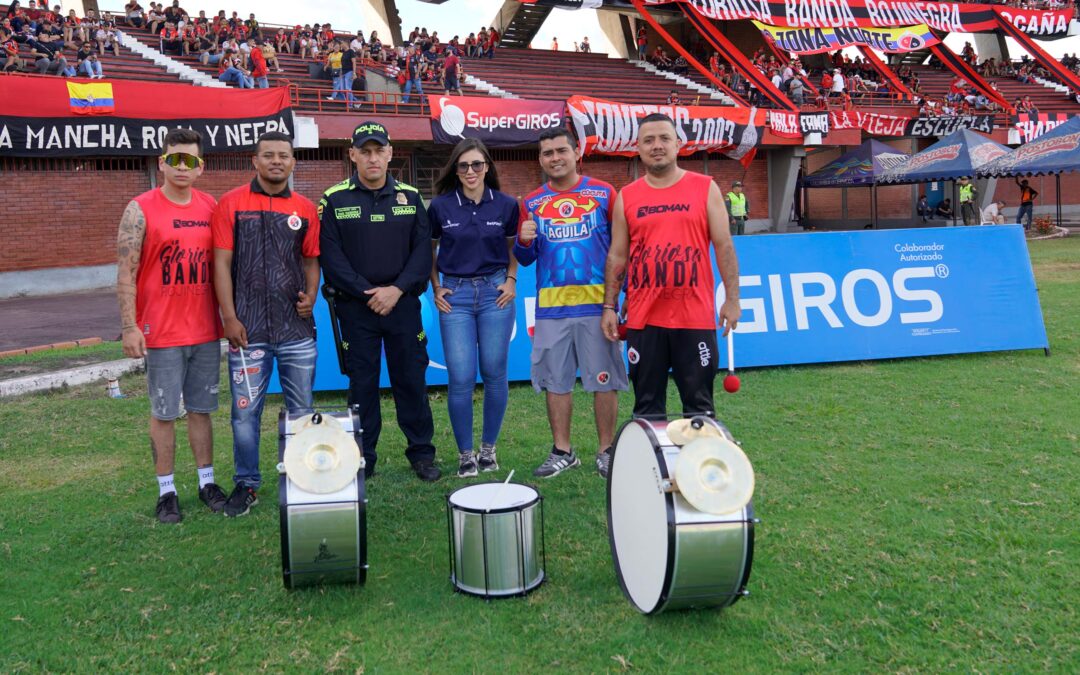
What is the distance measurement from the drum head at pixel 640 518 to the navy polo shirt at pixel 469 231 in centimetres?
195

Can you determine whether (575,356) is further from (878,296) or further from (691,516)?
(878,296)

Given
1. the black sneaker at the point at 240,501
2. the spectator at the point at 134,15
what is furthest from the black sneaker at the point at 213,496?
the spectator at the point at 134,15

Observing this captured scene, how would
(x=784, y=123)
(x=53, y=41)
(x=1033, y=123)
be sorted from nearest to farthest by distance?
(x=53, y=41), (x=784, y=123), (x=1033, y=123)

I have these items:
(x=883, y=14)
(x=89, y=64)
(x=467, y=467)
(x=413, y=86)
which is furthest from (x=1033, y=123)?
(x=467, y=467)

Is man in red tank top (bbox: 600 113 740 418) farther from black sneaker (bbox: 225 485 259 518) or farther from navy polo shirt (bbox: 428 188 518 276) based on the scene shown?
black sneaker (bbox: 225 485 259 518)

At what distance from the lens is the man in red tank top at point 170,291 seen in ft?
14.1

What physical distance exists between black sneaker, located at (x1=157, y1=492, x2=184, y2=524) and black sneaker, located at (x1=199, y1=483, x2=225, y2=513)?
16 centimetres

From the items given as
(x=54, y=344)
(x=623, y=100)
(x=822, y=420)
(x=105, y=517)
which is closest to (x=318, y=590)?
(x=105, y=517)

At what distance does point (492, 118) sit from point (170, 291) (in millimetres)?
20700

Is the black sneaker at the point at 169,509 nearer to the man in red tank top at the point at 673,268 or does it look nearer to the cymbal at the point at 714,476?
the man in red tank top at the point at 673,268

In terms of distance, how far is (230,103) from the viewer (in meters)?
19.0

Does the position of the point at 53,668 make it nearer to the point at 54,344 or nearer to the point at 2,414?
the point at 2,414

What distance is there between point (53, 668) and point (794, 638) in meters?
2.72

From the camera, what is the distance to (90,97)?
17.4 metres
